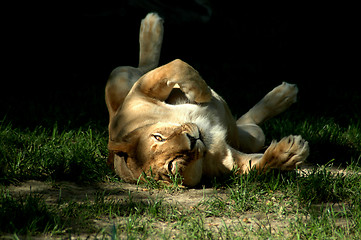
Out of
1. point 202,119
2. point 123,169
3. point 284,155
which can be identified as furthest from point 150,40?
point 284,155

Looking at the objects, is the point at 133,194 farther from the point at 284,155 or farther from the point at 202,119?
the point at 284,155

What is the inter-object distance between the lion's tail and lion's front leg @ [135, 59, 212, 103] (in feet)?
3.62

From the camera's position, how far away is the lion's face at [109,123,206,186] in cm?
314

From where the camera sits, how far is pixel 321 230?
2588 millimetres

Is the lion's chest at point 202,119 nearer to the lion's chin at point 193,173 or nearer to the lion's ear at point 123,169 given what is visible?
the lion's chin at point 193,173

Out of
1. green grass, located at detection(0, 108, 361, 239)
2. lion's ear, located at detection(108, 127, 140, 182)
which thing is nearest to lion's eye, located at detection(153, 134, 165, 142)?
lion's ear, located at detection(108, 127, 140, 182)

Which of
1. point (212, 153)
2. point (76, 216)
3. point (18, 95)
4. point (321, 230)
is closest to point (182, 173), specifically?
point (212, 153)

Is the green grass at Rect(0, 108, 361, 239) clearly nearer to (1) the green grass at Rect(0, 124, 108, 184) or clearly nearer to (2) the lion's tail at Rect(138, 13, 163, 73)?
(1) the green grass at Rect(0, 124, 108, 184)

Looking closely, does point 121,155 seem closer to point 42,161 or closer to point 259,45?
point 42,161

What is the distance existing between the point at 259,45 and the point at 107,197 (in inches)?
210

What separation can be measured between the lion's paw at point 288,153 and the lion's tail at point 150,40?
6.17 feet

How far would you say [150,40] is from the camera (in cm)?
481

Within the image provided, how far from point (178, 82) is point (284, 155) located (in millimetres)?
914

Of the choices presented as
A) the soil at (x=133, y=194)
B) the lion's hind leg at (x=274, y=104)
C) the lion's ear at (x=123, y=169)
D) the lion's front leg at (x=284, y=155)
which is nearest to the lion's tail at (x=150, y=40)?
the lion's hind leg at (x=274, y=104)
